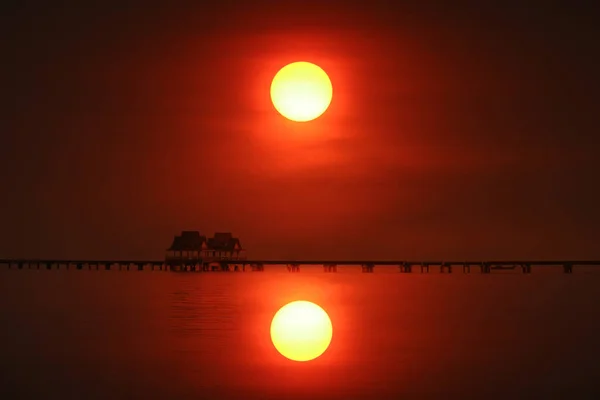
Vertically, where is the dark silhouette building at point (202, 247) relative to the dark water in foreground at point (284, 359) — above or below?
above

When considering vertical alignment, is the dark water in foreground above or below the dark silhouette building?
below

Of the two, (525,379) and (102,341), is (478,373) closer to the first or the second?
(525,379)

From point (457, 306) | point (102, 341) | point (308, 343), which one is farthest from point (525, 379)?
point (457, 306)

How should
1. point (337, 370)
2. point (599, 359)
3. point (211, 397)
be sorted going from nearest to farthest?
point (211, 397) → point (337, 370) → point (599, 359)

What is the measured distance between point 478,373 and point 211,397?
121 inches

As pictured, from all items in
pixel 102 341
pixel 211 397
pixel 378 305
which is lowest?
pixel 211 397

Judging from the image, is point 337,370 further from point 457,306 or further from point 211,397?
point 457,306

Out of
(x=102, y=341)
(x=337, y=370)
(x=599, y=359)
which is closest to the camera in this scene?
(x=337, y=370)

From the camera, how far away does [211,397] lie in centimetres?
732

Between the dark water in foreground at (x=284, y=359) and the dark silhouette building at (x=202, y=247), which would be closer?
the dark water in foreground at (x=284, y=359)

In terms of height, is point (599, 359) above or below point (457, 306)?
below

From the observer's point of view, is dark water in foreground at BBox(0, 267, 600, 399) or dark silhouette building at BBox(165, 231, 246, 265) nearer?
dark water in foreground at BBox(0, 267, 600, 399)

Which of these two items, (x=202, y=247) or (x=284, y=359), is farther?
(x=202, y=247)

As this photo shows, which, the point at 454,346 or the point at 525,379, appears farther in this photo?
the point at 454,346
